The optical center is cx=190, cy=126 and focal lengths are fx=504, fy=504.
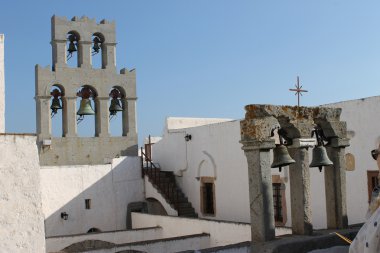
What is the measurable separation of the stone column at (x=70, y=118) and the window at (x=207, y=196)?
173 inches

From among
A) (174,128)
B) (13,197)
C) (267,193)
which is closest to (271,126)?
(267,193)

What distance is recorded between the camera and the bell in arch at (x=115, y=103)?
54.7 feet

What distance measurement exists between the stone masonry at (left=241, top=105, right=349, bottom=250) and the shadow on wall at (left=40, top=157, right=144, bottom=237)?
10229 millimetres

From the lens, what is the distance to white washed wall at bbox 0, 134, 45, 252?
8734 millimetres

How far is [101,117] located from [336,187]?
10.4 meters

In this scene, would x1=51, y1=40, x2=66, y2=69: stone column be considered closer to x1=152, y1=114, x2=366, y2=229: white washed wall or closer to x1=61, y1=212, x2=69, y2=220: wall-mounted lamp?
x1=152, y1=114, x2=366, y2=229: white washed wall

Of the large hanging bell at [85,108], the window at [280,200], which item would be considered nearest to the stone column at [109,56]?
the large hanging bell at [85,108]

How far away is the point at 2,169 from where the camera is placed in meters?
8.80

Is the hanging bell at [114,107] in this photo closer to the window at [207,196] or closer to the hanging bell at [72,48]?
the hanging bell at [72,48]

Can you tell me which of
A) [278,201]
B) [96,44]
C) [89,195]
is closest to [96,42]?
[96,44]

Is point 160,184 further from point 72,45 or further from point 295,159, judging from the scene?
point 295,159

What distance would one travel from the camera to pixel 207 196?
52.8ft

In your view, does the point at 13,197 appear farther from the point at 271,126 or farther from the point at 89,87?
the point at 89,87

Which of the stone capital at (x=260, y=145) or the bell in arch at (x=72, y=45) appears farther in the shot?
the bell in arch at (x=72, y=45)
